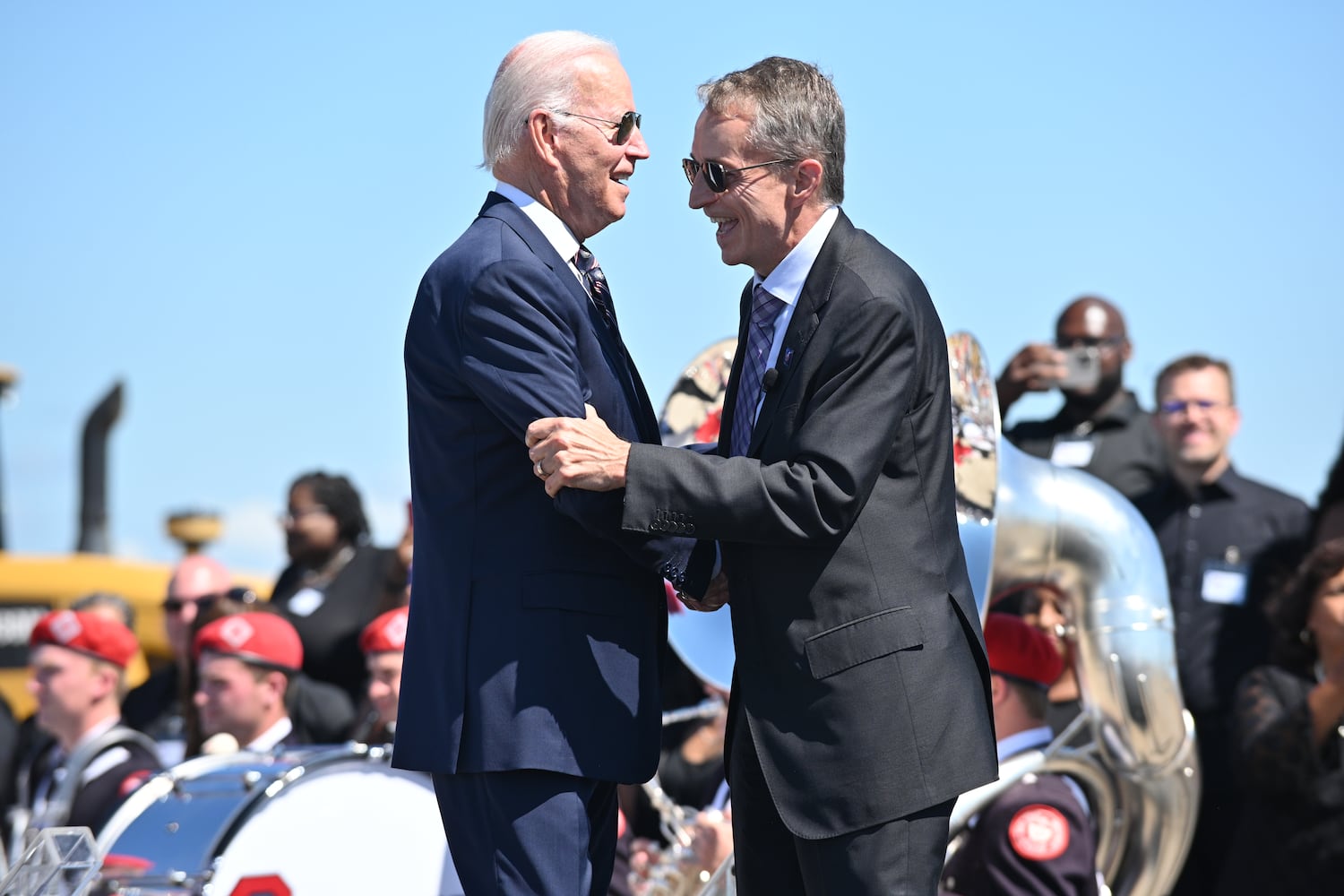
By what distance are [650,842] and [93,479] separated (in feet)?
32.2

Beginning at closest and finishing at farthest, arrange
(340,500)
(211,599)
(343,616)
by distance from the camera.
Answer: (343,616) < (211,599) < (340,500)

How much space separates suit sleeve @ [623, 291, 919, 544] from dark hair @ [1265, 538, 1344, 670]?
2677 mm

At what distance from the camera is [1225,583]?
580cm

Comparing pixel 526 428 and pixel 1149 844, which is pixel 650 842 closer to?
pixel 1149 844

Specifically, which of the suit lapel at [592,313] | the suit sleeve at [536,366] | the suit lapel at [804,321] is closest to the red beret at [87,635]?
the suit lapel at [592,313]

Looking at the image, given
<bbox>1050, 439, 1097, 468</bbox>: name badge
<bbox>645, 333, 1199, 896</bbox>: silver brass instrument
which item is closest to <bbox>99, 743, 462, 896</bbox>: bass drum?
<bbox>645, 333, 1199, 896</bbox>: silver brass instrument

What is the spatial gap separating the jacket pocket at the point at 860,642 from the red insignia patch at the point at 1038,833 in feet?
5.24

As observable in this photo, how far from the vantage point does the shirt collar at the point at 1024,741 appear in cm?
462

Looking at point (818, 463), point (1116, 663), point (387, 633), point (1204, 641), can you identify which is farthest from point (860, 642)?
→ point (387, 633)

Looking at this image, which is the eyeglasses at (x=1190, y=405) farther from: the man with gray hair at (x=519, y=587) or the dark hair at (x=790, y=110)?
the man with gray hair at (x=519, y=587)

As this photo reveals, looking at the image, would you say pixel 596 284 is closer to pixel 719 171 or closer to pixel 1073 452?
pixel 719 171

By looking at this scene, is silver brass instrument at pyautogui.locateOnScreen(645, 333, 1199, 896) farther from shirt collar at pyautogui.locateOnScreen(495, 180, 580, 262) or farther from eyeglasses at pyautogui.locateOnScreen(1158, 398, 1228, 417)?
shirt collar at pyautogui.locateOnScreen(495, 180, 580, 262)

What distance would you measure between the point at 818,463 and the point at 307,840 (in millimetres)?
2517

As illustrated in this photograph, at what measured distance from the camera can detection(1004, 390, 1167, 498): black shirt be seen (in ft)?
20.3
